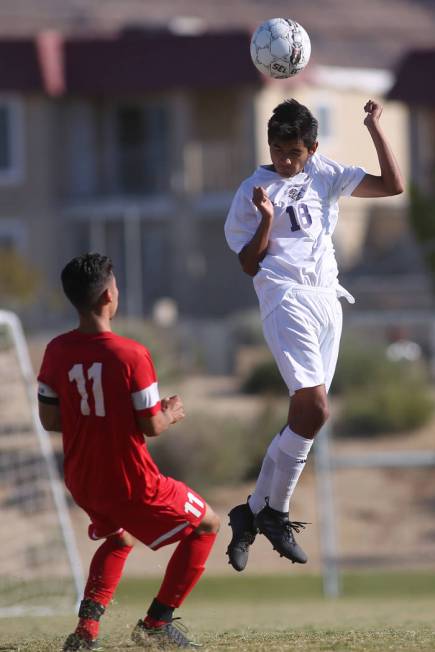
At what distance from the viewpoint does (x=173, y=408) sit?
6.82 m

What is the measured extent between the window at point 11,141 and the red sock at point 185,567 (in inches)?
1376

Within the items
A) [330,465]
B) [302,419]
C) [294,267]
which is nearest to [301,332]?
[294,267]

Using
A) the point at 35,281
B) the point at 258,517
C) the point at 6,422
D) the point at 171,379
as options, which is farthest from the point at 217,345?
the point at 258,517

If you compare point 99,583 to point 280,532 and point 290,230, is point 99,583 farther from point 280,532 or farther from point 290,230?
point 290,230

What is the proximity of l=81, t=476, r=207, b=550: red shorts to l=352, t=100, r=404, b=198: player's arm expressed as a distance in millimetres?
1981

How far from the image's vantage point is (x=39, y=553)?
16.6 meters

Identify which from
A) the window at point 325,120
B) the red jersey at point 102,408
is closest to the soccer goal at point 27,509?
the red jersey at point 102,408

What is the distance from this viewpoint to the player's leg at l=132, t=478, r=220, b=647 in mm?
6965

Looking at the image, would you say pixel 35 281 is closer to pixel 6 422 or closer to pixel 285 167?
pixel 6 422

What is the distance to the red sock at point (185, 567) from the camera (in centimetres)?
709

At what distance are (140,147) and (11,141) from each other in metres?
3.55

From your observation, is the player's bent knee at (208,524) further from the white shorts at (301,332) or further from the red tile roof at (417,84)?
the red tile roof at (417,84)

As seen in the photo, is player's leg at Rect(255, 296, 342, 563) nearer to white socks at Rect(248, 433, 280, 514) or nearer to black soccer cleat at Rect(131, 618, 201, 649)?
white socks at Rect(248, 433, 280, 514)

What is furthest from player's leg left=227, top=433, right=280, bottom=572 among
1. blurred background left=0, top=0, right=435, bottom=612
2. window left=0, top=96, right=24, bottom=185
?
window left=0, top=96, right=24, bottom=185
